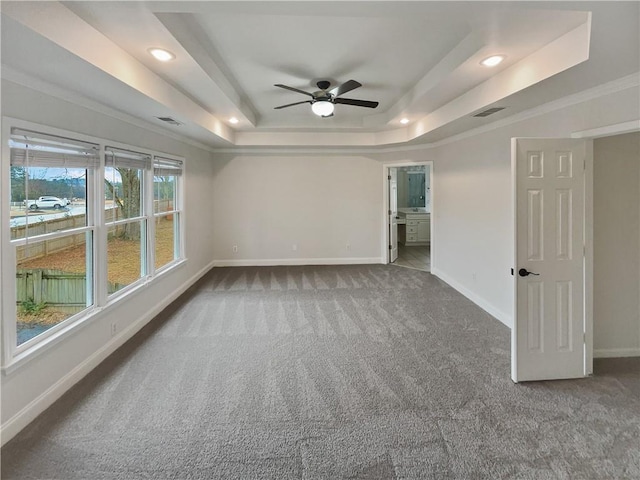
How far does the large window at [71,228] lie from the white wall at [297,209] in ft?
8.77

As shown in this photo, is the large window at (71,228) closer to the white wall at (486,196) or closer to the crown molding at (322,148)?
the crown molding at (322,148)

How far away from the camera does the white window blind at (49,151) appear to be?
232cm

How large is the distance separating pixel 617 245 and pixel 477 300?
1.83 m

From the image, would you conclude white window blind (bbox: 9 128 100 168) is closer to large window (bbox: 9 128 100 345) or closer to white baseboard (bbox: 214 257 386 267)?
large window (bbox: 9 128 100 345)

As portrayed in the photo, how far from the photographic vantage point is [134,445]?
6.90ft

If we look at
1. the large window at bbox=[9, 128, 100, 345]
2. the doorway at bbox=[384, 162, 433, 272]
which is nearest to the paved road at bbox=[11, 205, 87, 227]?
the large window at bbox=[9, 128, 100, 345]

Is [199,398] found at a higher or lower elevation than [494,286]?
lower

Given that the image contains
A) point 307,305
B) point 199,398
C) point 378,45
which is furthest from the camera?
point 307,305

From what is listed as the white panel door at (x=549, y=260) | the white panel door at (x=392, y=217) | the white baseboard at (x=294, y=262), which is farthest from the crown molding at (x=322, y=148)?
the white baseboard at (x=294, y=262)

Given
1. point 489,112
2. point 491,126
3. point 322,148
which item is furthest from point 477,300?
point 322,148

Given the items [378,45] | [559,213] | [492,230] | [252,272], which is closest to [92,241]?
[378,45]

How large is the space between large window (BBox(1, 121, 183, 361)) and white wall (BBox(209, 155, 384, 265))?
105 inches

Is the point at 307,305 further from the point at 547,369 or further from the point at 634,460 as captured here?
the point at 634,460

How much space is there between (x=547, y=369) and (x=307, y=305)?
2.76m
